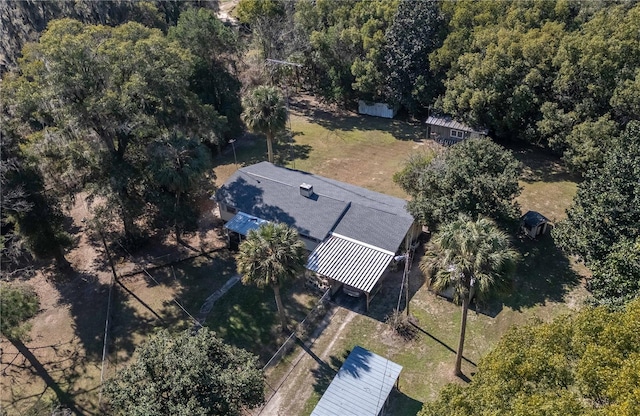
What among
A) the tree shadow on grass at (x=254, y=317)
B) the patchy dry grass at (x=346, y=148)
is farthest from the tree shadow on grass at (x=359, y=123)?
the tree shadow on grass at (x=254, y=317)

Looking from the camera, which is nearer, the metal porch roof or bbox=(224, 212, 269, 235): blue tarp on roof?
the metal porch roof

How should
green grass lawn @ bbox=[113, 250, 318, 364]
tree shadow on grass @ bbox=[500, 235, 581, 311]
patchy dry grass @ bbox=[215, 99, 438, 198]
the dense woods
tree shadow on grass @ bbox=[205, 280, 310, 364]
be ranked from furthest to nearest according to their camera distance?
patchy dry grass @ bbox=[215, 99, 438, 198], tree shadow on grass @ bbox=[500, 235, 581, 311], green grass lawn @ bbox=[113, 250, 318, 364], tree shadow on grass @ bbox=[205, 280, 310, 364], the dense woods

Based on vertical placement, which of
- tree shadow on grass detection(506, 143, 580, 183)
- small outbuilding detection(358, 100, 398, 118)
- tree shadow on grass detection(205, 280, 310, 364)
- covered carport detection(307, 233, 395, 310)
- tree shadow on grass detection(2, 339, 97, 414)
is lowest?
tree shadow on grass detection(2, 339, 97, 414)

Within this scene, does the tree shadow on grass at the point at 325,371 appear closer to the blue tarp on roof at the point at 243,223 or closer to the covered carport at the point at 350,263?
the covered carport at the point at 350,263

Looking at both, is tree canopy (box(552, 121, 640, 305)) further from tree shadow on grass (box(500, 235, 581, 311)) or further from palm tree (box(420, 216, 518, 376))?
palm tree (box(420, 216, 518, 376))

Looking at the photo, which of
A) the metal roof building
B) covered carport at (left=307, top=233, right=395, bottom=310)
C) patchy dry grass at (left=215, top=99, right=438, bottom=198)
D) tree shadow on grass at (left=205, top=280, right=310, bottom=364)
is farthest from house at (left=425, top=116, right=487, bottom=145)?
the metal roof building

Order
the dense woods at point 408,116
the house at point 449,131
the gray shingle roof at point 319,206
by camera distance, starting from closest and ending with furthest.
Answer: the dense woods at point 408,116
the gray shingle roof at point 319,206
the house at point 449,131

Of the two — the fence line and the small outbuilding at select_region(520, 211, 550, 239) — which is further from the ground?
the small outbuilding at select_region(520, 211, 550, 239)

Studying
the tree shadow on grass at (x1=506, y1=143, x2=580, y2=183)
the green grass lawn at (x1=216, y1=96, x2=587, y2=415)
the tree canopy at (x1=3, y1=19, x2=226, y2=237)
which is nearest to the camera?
the green grass lawn at (x1=216, y1=96, x2=587, y2=415)

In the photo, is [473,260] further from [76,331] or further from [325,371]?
[76,331]
